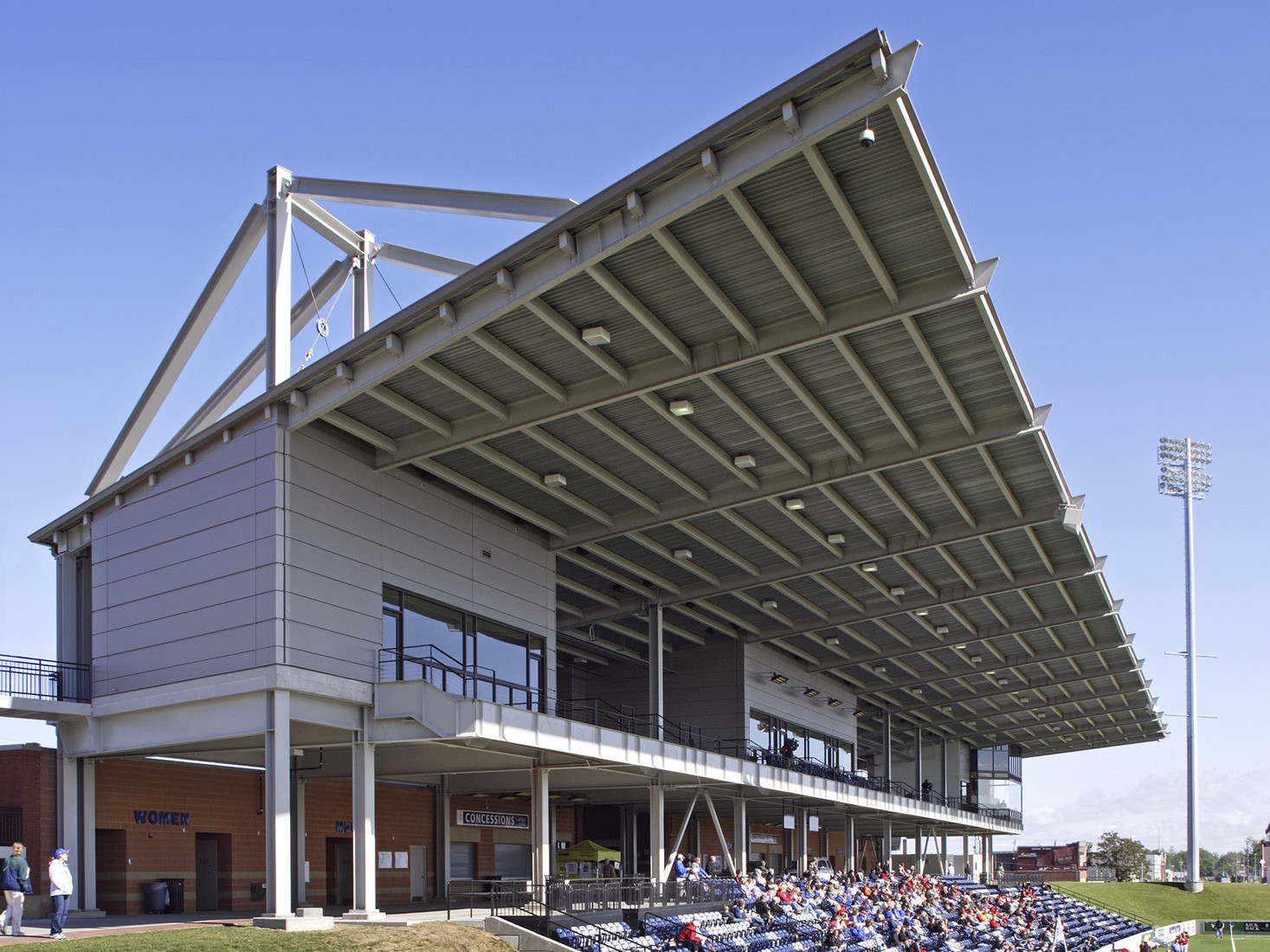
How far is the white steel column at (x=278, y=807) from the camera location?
21.3 metres

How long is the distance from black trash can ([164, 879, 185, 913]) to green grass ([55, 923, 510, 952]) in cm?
590

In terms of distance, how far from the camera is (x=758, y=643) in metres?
46.2

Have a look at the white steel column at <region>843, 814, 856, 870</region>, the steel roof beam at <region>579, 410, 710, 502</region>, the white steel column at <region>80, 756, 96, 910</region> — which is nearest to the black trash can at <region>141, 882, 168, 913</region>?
the white steel column at <region>80, 756, 96, 910</region>

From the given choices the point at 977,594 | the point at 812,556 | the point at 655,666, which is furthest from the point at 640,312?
the point at 977,594

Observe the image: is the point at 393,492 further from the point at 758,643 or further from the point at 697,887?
the point at 758,643

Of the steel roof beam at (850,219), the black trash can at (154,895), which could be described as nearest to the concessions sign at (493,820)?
the black trash can at (154,895)

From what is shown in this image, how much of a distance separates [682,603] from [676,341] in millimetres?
17249

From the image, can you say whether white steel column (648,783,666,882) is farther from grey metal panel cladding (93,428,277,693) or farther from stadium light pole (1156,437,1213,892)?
stadium light pole (1156,437,1213,892)

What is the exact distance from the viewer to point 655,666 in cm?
3694

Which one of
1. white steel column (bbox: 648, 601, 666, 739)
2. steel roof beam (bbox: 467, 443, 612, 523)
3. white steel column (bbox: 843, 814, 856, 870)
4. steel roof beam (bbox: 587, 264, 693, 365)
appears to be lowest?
white steel column (bbox: 843, 814, 856, 870)

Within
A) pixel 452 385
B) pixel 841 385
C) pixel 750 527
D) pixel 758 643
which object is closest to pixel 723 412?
pixel 841 385

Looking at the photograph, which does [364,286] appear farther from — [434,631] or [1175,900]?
[1175,900]

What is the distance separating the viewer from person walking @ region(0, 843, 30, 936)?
18375 mm

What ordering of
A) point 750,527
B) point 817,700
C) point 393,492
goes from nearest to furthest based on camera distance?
point 393,492, point 750,527, point 817,700
